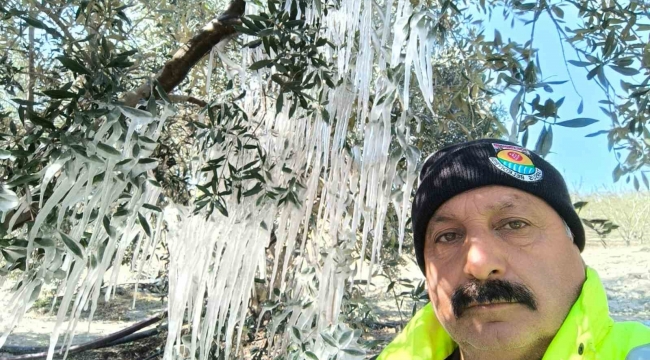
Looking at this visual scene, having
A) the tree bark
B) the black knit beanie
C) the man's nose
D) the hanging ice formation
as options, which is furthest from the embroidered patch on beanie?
the tree bark

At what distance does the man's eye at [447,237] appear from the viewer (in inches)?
41.6

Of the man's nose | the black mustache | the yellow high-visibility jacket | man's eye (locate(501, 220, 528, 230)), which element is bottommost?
the yellow high-visibility jacket

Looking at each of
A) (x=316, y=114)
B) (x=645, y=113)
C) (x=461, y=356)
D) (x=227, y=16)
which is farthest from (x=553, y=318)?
(x=227, y=16)

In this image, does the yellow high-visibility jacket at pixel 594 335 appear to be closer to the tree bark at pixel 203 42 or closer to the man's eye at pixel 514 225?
the man's eye at pixel 514 225

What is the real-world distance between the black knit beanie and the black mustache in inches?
7.1

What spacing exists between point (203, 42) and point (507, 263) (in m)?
1.32

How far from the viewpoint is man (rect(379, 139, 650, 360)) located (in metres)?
0.93

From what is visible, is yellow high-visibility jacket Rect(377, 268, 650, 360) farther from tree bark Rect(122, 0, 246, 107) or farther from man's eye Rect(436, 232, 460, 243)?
tree bark Rect(122, 0, 246, 107)

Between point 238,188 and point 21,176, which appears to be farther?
point 238,188

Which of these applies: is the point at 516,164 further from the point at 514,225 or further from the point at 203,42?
the point at 203,42

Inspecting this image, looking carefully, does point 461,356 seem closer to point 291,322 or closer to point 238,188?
point 291,322

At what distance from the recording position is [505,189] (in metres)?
1.03

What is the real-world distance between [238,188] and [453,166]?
816 mm

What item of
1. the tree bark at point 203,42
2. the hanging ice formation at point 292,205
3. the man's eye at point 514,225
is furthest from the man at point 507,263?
the tree bark at point 203,42
